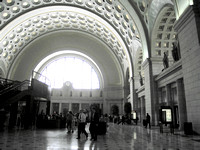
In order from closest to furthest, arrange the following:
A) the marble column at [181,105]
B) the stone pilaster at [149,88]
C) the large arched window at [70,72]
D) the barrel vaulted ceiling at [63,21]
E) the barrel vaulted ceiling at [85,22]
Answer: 1. the marble column at [181,105]
2. the stone pilaster at [149,88]
3. the barrel vaulted ceiling at [85,22]
4. the barrel vaulted ceiling at [63,21]
5. the large arched window at [70,72]

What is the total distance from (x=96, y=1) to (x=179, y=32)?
14611 millimetres

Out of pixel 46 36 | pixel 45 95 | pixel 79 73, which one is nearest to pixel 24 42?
pixel 46 36

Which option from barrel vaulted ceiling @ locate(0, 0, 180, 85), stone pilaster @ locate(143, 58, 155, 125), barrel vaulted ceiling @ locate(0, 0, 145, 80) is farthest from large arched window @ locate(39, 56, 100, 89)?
stone pilaster @ locate(143, 58, 155, 125)

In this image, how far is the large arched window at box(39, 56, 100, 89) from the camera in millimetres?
35844

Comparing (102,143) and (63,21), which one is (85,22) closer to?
(63,21)

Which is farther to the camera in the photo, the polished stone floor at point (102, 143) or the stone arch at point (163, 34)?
the stone arch at point (163, 34)

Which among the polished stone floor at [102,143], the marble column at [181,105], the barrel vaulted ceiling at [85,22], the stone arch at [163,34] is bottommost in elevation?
the polished stone floor at [102,143]

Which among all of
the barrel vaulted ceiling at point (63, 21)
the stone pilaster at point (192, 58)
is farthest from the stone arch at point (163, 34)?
the stone pilaster at point (192, 58)

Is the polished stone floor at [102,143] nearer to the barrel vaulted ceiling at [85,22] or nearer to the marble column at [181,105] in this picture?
the marble column at [181,105]

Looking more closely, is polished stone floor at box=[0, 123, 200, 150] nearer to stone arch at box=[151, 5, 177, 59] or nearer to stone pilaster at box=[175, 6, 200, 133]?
stone pilaster at box=[175, 6, 200, 133]

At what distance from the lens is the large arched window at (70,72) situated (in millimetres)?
35844

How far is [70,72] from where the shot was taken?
36.3 m

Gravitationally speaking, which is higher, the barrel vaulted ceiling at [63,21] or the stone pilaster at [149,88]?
the barrel vaulted ceiling at [63,21]

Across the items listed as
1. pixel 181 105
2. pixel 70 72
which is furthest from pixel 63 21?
pixel 181 105
